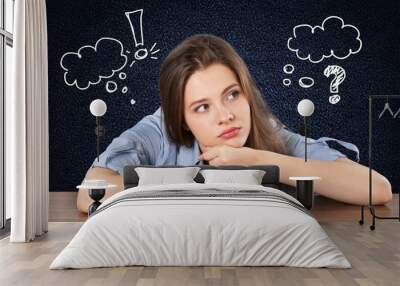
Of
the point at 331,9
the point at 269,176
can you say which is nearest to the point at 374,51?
the point at 331,9

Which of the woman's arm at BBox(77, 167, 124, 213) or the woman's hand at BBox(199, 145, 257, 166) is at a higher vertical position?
the woman's hand at BBox(199, 145, 257, 166)

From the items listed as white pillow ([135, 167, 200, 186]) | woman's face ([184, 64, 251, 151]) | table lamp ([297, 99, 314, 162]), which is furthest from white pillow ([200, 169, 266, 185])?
table lamp ([297, 99, 314, 162])

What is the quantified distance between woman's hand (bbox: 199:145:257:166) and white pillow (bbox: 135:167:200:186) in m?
0.39

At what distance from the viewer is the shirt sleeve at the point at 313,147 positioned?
7637 mm

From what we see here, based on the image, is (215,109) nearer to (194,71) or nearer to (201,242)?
(194,71)

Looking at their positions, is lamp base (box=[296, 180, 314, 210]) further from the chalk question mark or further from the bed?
the bed

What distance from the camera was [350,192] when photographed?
7.49 m

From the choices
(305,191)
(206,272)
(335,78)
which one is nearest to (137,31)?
(335,78)

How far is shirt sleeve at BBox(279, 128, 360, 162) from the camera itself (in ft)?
25.1

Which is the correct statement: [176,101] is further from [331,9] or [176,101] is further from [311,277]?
[311,277]

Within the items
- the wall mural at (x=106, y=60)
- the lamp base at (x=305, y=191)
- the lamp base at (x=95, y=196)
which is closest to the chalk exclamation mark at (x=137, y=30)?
the wall mural at (x=106, y=60)

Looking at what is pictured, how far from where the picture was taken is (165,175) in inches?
275

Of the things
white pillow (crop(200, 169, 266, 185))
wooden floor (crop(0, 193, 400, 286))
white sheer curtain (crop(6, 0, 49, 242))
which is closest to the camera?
wooden floor (crop(0, 193, 400, 286))

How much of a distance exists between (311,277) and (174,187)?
5.99 feet
